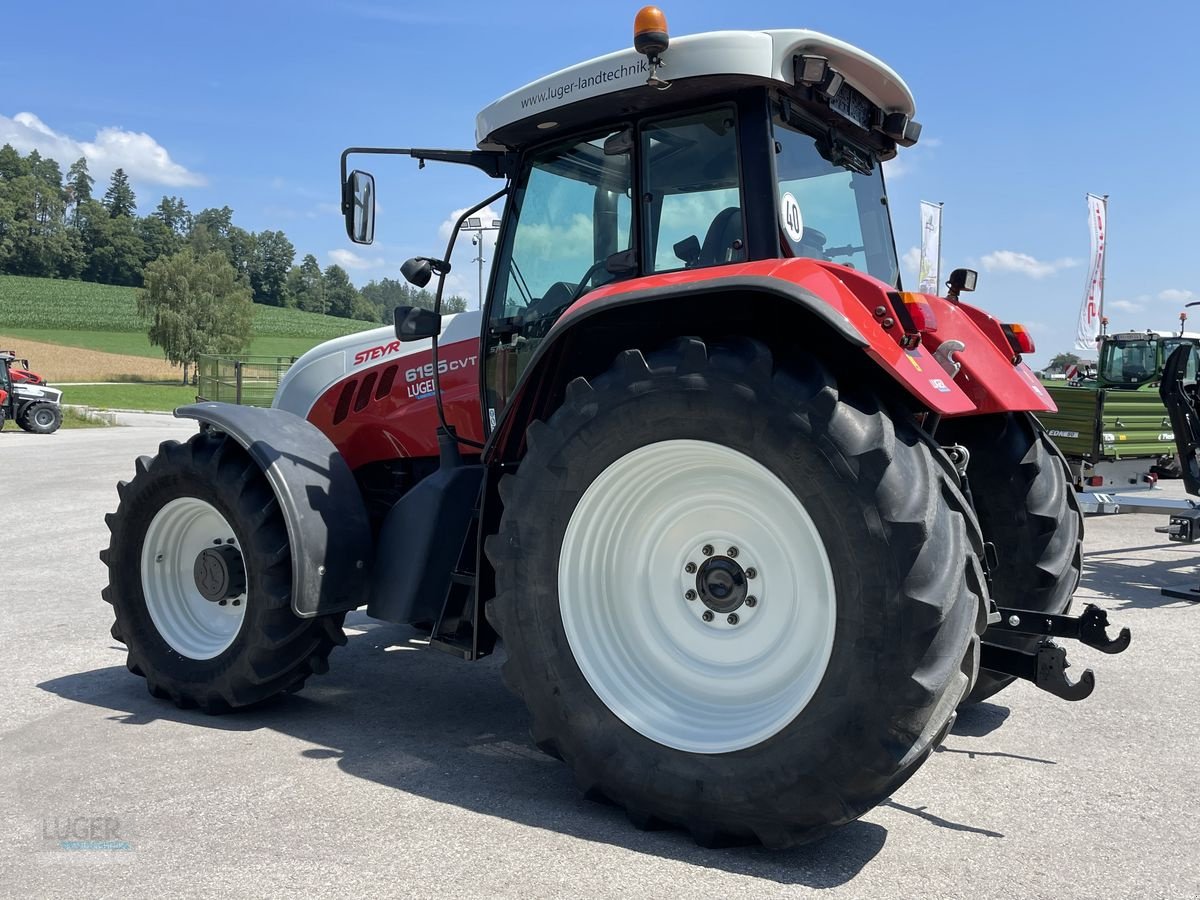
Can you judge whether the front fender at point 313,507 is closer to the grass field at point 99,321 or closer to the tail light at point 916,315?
the tail light at point 916,315

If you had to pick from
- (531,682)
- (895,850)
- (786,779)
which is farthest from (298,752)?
(895,850)

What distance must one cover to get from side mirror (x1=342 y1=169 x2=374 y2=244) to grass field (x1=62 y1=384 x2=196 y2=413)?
111 ft

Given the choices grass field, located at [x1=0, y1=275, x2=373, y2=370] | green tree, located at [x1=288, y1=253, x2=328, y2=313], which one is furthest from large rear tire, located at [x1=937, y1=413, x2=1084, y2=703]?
green tree, located at [x1=288, y1=253, x2=328, y2=313]

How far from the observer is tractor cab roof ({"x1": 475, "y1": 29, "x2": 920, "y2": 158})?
126 inches

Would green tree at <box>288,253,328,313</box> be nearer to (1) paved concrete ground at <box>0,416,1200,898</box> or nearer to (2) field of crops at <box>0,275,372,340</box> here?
(2) field of crops at <box>0,275,372,340</box>

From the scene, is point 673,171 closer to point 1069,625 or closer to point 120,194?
point 1069,625

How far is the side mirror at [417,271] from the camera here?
401 cm

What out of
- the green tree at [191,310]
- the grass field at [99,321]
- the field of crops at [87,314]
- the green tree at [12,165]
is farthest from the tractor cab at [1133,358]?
the green tree at [12,165]

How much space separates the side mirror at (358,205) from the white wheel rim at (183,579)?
56.0 inches

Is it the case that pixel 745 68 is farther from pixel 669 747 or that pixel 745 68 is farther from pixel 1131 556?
pixel 1131 556

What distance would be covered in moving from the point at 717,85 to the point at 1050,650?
2.19 meters

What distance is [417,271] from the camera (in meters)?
4.02

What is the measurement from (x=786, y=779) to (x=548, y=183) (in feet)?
8.13

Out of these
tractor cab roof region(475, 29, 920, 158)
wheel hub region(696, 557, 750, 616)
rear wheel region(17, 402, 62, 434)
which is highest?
tractor cab roof region(475, 29, 920, 158)
